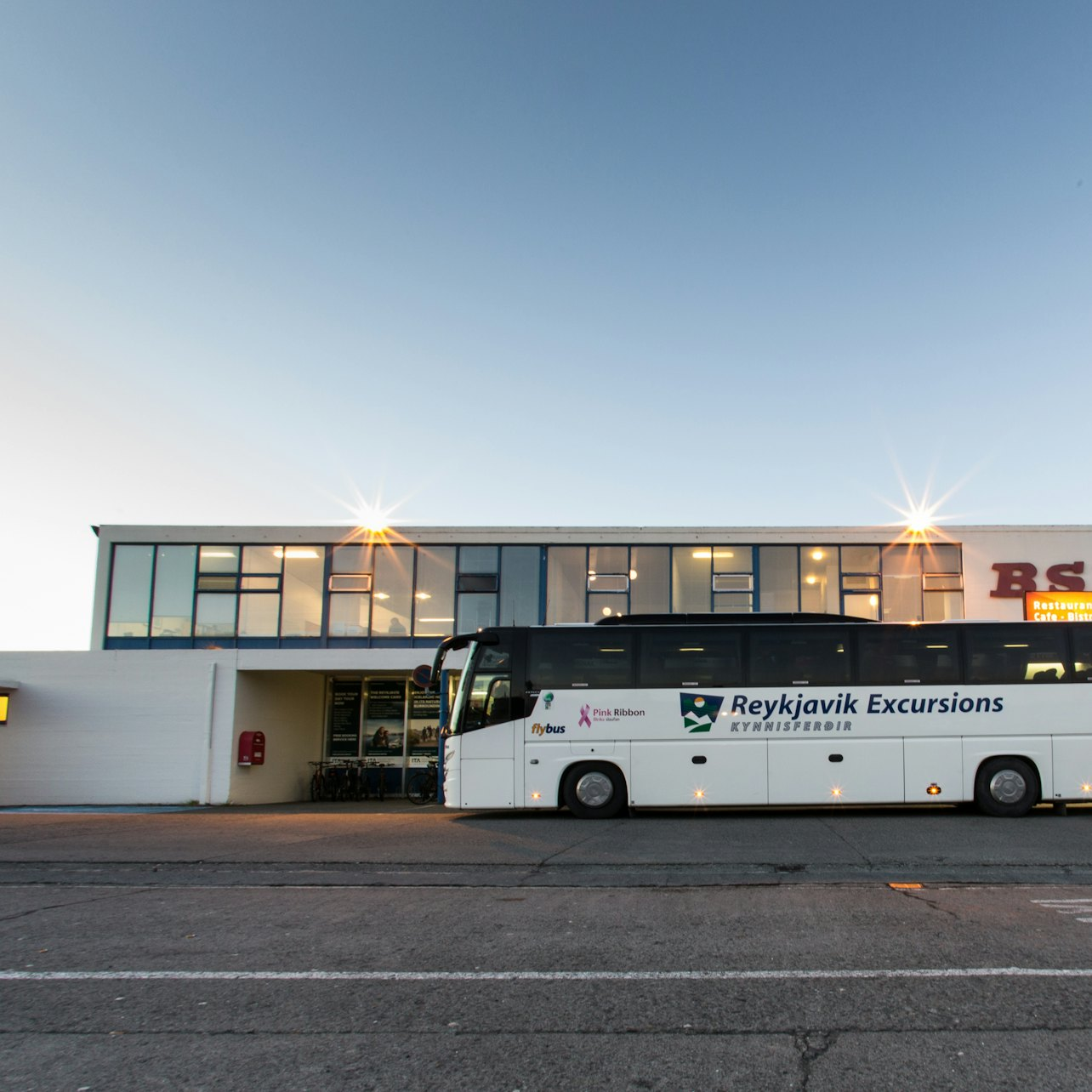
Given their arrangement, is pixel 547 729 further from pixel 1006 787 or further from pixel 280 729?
pixel 280 729

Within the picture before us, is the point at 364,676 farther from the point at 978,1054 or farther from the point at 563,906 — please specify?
the point at 978,1054

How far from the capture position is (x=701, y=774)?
50.6 ft

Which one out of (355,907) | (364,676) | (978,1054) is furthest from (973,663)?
(364,676)

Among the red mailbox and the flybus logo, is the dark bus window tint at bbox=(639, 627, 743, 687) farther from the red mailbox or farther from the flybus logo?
the red mailbox

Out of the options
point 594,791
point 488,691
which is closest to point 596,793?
point 594,791

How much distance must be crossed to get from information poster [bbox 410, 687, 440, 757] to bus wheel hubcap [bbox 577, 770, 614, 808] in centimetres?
1294

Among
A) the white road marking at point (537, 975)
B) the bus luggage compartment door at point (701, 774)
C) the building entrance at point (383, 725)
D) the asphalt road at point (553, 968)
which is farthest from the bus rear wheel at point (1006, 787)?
the building entrance at point (383, 725)

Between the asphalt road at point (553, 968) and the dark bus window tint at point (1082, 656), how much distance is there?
4755 millimetres

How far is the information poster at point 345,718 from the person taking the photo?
28.3 m

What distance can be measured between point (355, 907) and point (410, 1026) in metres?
3.34

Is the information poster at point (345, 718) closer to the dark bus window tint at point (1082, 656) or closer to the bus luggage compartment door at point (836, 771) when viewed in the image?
the bus luggage compartment door at point (836, 771)

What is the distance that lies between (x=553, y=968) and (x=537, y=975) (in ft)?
0.59

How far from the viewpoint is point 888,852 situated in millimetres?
10734

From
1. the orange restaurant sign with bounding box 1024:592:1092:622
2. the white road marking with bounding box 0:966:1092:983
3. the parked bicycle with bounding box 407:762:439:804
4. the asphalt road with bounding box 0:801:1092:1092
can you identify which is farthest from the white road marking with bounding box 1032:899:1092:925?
the orange restaurant sign with bounding box 1024:592:1092:622
